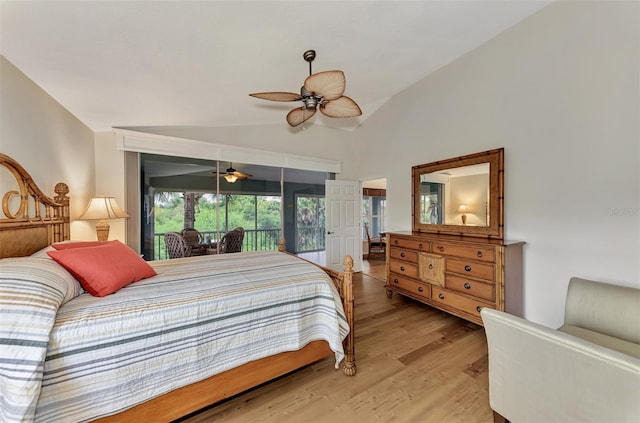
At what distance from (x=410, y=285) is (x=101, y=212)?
12.6ft

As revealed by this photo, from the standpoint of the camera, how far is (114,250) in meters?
1.83

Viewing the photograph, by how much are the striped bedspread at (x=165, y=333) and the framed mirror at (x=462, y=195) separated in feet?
7.27

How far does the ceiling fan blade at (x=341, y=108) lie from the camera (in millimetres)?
2423

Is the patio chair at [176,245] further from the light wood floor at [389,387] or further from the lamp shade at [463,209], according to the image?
the lamp shade at [463,209]

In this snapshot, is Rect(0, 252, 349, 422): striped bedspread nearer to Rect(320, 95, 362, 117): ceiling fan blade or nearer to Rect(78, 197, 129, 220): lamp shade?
Rect(78, 197, 129, 220): lamp shade

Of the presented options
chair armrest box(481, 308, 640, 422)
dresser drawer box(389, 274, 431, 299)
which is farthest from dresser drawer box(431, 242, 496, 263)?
chair armrest box(481, 308, 640, 422)

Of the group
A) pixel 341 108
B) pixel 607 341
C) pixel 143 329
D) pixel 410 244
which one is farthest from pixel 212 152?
pixel 607 341

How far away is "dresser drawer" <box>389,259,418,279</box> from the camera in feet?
10.8

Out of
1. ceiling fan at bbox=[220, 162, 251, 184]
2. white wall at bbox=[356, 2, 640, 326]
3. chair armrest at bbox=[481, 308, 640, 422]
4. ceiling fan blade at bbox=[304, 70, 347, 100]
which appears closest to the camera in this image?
chair armrest at bbox=[481, 308, 640, 422]

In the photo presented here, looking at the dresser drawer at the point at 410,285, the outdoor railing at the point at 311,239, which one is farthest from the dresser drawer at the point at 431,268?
the outdoor railing at the point at 311,239

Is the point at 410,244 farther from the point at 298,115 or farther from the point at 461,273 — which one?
the point at 298,115

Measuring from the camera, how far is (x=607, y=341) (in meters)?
1.52

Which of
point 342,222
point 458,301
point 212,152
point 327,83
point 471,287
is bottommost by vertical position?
point 458,301

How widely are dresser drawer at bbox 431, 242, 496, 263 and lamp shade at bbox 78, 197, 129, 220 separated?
3.80m
